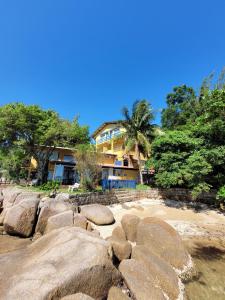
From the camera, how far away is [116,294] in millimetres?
4609

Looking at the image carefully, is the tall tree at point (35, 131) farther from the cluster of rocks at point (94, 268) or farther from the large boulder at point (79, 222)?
the cluster of rocks at point (94, 268)

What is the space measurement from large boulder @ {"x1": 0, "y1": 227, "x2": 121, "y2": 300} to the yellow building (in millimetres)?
18698

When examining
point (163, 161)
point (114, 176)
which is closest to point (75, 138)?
point (114, 176)

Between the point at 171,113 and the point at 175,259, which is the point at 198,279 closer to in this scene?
the point at 175,259

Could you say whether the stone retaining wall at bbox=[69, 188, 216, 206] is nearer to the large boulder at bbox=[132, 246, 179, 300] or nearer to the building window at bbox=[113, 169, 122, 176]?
the building window at bbox=[113, 169, 122, 176]

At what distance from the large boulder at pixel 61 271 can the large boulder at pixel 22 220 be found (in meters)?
3.89

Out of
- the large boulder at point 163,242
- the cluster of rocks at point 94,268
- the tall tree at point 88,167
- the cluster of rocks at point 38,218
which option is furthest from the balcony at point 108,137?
the cluster of rocks at point 94,268

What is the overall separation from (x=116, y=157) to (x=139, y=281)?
25.2 metres

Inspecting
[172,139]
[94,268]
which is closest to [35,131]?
[172,139]

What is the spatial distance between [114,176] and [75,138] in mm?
8885

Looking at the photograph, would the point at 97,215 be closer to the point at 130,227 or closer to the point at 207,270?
the point at 130,227

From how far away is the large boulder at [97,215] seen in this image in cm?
1165

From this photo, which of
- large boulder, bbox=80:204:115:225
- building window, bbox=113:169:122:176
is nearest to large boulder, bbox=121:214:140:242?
large boulder, bbox=80:204:115:225

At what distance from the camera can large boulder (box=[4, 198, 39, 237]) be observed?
9.24 metres
